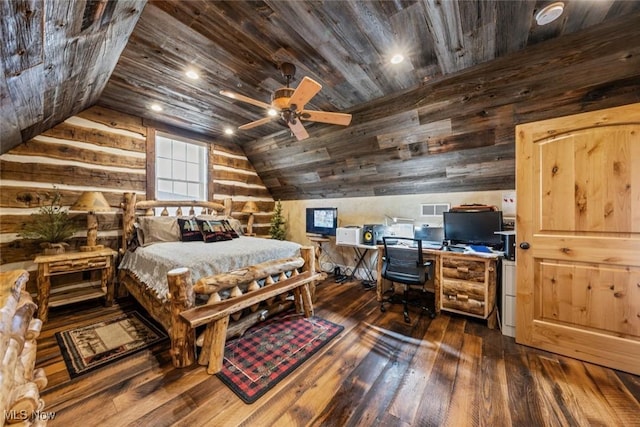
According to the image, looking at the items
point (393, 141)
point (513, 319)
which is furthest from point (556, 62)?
point (513, 319)

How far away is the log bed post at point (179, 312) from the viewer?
6.08 feet

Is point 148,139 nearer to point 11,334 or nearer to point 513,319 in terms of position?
point 11,334

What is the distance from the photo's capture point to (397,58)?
2.17 m

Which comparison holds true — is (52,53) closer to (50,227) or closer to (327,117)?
(327,117)

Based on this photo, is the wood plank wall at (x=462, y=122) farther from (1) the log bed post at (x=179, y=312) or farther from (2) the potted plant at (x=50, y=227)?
(2) the potted plant at (x=50, y=227)

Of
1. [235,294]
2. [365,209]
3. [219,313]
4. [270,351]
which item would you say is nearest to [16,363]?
[219,313]

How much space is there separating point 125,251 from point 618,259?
17.0ft

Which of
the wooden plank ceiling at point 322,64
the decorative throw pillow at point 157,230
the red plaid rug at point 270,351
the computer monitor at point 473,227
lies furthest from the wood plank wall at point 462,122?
the red plaid rug at point 270,351

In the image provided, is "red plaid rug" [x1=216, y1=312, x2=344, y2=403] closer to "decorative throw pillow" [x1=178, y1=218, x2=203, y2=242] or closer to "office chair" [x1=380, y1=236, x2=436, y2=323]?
"office chair" [x1=380, y1=236, x2=436, y2=323]

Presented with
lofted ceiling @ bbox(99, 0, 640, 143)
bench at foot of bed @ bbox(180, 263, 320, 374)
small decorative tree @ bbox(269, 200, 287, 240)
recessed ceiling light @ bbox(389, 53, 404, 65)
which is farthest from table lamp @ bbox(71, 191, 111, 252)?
recessed ceiling light @ bbox(389, 53, 404, 65)

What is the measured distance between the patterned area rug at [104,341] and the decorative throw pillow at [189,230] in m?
1.03

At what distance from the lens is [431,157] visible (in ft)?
10.7

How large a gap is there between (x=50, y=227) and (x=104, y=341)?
1651mm

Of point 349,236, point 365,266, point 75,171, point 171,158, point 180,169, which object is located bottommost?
point 365,266
